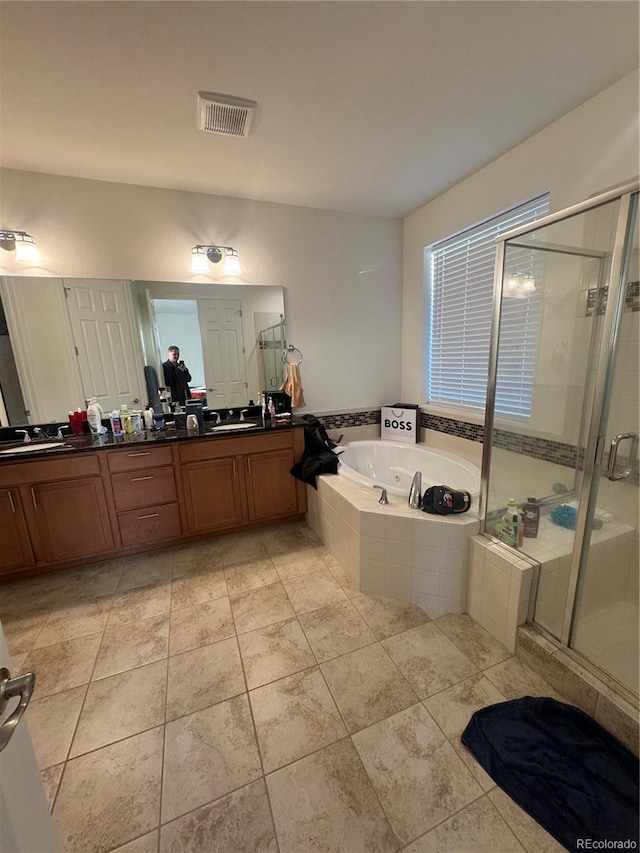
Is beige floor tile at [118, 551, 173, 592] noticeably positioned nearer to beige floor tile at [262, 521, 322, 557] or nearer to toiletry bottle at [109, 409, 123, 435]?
beige floor tile at [262, 521, 322, 557]

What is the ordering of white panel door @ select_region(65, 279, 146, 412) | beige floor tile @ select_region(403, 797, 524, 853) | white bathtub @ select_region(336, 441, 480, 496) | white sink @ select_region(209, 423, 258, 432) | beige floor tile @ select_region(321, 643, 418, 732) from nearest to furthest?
beige floor tile @ select_region(403, 797, 524, 853) < beige floor tile @ select_region(321, 643, 418, 732) < white panel door @ select_region(65, 279, 146, 412) < white sink @ select_region(209, 423, 258, 432) < white bathtub @ select_region(336, 441, 480, 496)

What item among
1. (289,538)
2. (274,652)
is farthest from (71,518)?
(274,652)

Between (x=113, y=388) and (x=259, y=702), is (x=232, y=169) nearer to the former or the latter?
(x=113, y=388)

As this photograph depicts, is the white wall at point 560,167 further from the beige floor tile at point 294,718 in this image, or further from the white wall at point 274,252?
the beige floor tile at point 294,718

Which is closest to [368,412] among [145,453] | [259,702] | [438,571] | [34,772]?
[438,571]

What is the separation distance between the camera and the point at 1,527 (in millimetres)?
2086

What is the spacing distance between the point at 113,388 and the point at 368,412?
2.18 m

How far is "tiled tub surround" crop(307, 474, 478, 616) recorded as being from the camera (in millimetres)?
1856

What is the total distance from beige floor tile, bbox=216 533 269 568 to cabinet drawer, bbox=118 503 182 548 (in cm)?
34

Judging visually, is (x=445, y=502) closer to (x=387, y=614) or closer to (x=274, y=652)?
(x=387, y=614)

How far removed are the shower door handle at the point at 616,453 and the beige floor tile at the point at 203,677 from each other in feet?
5.88

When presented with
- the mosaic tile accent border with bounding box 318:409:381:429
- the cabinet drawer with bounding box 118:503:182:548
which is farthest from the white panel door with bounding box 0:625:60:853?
the mosaic tile accent border with bounding box 318:409:381:429

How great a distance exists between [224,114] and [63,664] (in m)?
2.77

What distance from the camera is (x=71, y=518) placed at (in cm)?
222
